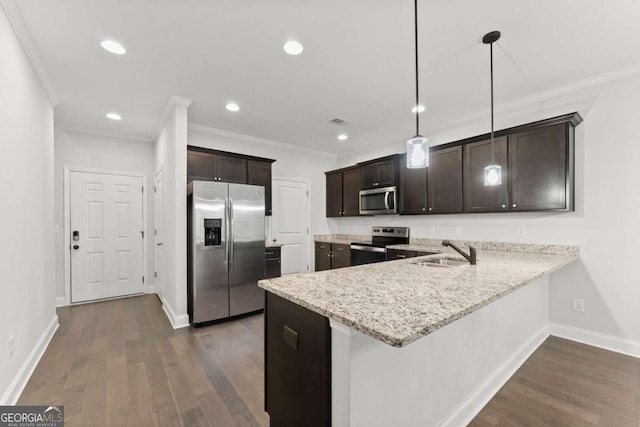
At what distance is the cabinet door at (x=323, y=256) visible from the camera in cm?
536

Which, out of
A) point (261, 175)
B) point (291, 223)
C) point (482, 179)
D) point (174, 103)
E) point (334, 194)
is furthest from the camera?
point (334, 194)

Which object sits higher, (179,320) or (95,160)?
(95,160)

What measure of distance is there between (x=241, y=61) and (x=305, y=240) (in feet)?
12.1

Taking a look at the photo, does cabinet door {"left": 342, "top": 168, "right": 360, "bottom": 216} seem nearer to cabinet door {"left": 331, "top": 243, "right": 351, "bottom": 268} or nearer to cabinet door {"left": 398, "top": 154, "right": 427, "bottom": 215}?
cabinet door {"left": 331, "top": 243, "right": 351, "bottom": 268}

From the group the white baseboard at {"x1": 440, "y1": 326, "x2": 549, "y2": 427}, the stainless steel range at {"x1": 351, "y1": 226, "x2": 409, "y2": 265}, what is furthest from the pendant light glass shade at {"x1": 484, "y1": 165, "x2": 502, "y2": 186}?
the stainless steel range at {"x1": 351, "y1": 226, "x2": 409, "y2": 265}

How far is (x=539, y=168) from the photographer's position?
295 centimetres

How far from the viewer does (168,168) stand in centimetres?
364

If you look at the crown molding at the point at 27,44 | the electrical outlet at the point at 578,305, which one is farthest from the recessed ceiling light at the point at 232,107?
the electrical outlet at the point at 578,305

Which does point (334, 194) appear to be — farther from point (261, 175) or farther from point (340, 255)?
point (261, 175)

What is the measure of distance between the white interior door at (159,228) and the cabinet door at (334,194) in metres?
3.10

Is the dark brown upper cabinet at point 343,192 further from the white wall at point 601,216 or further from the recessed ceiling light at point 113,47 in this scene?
the recessed ceiling light at point 113,47

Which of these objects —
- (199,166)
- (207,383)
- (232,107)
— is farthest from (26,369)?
(232,107)

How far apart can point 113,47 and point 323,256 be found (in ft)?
14.1

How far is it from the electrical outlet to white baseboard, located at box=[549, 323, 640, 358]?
0.68ft
